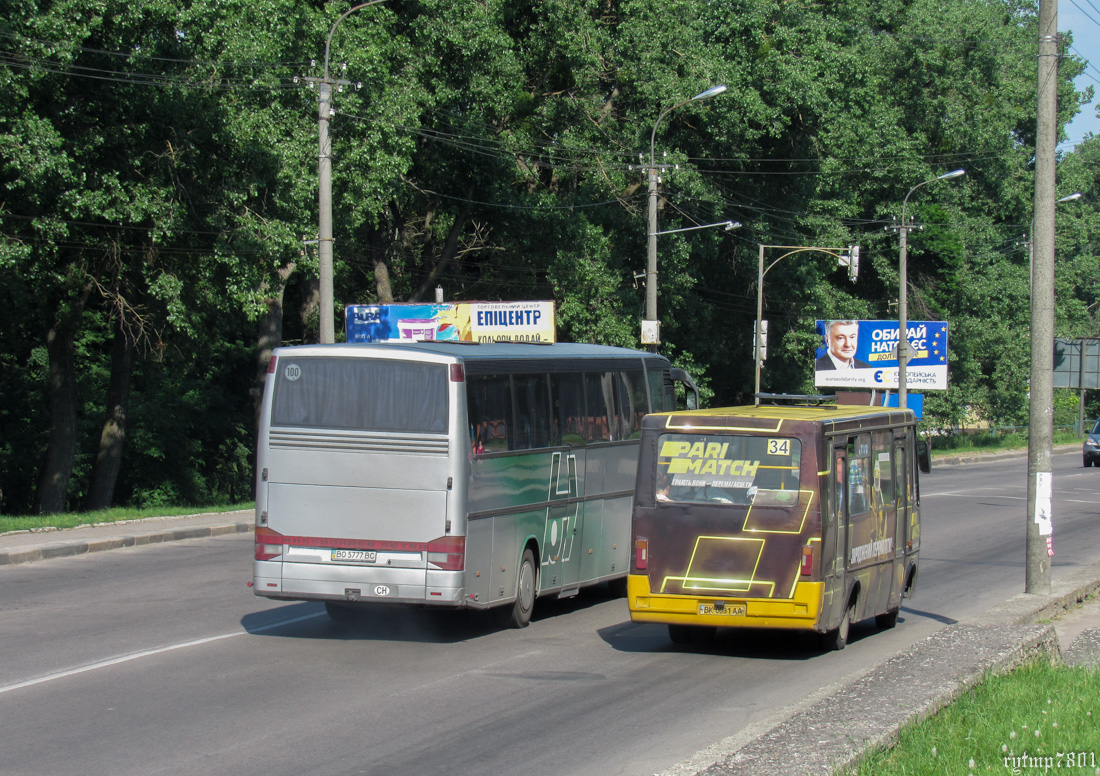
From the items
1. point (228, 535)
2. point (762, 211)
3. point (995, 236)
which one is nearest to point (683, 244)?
point (762, 211)

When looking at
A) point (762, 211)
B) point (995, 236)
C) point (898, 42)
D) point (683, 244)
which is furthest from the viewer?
point (995, 236)

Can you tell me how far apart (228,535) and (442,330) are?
11265 mm

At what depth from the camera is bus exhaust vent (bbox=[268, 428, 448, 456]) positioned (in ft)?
35.3

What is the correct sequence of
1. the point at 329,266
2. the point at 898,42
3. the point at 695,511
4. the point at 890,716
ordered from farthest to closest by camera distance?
the point at 898,42 → the point at 329,266 → the point at 695,511 → the point at 890,716

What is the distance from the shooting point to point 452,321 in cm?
3059

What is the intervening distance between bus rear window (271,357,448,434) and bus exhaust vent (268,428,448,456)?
0.23 feet

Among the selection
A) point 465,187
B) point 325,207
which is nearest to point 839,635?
point 325,207

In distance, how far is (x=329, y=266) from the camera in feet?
72.4

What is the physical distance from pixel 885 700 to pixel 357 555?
547cm

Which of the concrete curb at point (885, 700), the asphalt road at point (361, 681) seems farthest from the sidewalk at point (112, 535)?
the concrete curb at point (885, 700)

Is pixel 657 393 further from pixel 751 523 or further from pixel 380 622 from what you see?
pixel 751 523

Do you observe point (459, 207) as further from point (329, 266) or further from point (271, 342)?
point (329, 266)

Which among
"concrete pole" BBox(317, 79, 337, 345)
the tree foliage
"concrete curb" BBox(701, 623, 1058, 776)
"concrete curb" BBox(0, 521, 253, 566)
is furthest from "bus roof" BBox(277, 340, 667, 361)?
the tree foliage

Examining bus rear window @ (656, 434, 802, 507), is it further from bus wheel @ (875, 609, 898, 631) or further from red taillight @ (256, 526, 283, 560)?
red taillight @ (256, 526, 283, 560)
